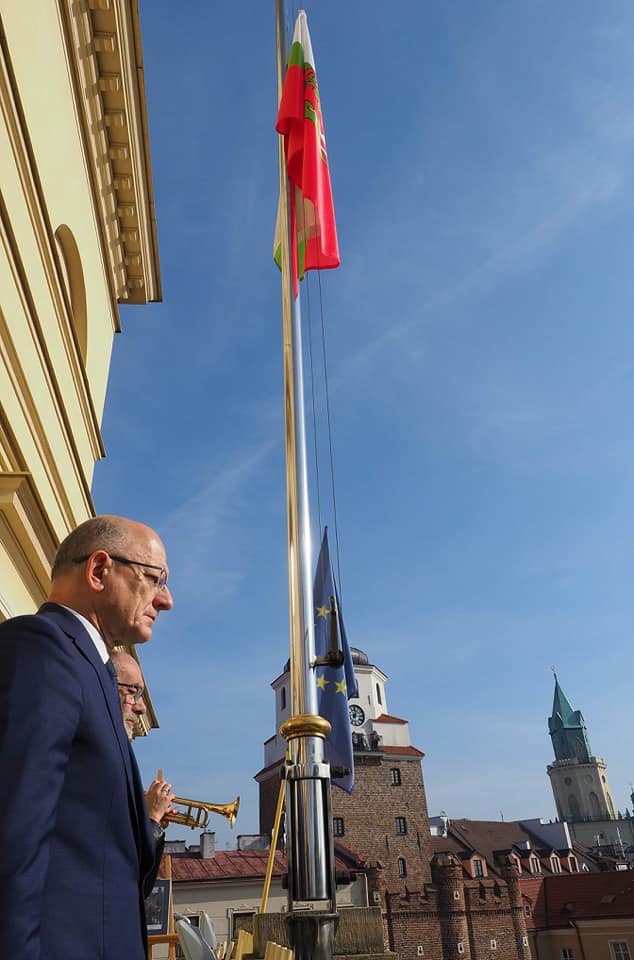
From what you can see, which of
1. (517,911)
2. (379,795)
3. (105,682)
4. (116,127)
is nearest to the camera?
(105,682)

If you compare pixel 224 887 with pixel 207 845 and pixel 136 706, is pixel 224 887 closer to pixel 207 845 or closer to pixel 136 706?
pixel 207 845

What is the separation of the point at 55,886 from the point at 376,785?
47189mm

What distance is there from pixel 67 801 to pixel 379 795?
47030 millimetres

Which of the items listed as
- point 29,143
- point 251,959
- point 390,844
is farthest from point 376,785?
point 29,143

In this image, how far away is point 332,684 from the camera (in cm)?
608

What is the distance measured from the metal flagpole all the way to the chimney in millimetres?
35306

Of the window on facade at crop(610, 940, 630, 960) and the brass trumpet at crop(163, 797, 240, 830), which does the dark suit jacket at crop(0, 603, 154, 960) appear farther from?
the window on facade at crop(610, 940, 630, 960)

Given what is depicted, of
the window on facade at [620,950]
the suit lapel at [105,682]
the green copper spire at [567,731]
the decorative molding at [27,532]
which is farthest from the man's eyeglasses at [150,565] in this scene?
the green copper spire at [567,731]

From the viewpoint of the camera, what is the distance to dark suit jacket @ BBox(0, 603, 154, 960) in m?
1.32

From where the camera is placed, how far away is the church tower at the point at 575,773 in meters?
117

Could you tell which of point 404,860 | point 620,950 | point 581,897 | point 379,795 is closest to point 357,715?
point 379,795

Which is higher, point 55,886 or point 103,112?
point 103,112

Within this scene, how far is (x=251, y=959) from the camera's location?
5141 millimetres

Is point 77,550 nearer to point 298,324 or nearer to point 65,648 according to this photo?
point 65,648
